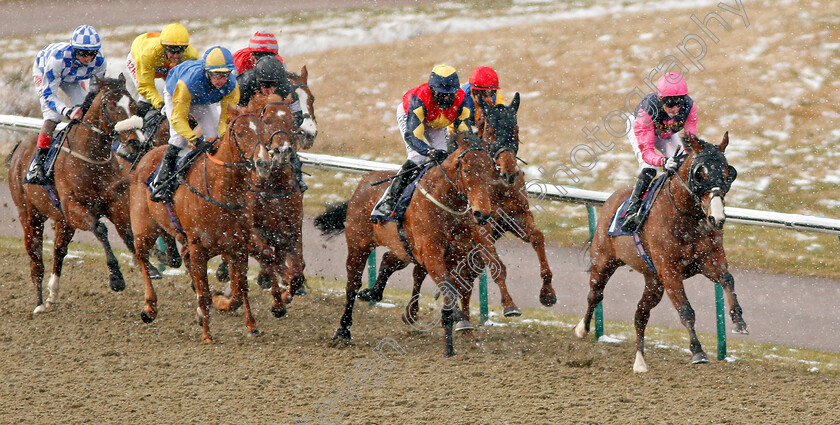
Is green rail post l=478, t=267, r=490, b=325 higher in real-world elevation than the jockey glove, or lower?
lower

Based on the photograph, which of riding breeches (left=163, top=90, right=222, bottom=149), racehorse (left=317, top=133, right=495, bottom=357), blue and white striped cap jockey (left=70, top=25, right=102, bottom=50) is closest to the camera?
racehorse (left=317, top=133, right=495, bottom=357)

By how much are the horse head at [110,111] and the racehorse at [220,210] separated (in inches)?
30.2

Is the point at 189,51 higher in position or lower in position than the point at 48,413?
higher

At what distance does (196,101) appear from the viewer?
27.6ft

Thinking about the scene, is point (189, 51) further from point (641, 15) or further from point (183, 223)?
point (641, 15)

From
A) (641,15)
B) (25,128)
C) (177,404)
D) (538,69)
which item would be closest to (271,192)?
(177,404)

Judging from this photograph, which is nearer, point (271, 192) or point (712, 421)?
point (712, 421)

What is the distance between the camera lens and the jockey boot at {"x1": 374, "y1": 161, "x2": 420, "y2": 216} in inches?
319

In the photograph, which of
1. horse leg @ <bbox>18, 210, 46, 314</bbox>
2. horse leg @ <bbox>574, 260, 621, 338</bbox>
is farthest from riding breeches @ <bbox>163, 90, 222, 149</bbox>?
horse leg @ <bbox>574, 260, 621, 338</bbox>

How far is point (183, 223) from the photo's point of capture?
326 inches

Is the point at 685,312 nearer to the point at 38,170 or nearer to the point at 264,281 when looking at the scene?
the point at 264,281

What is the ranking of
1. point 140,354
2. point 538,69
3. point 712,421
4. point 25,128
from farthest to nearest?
1. point 538,69
2. point 25,128
3. point 140,354
4. point 712,421

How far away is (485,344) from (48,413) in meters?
3.51

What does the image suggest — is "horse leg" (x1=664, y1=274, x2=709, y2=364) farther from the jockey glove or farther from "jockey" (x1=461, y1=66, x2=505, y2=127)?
"jockey" (x1=461, y1=66, x2=505, y2=127)
